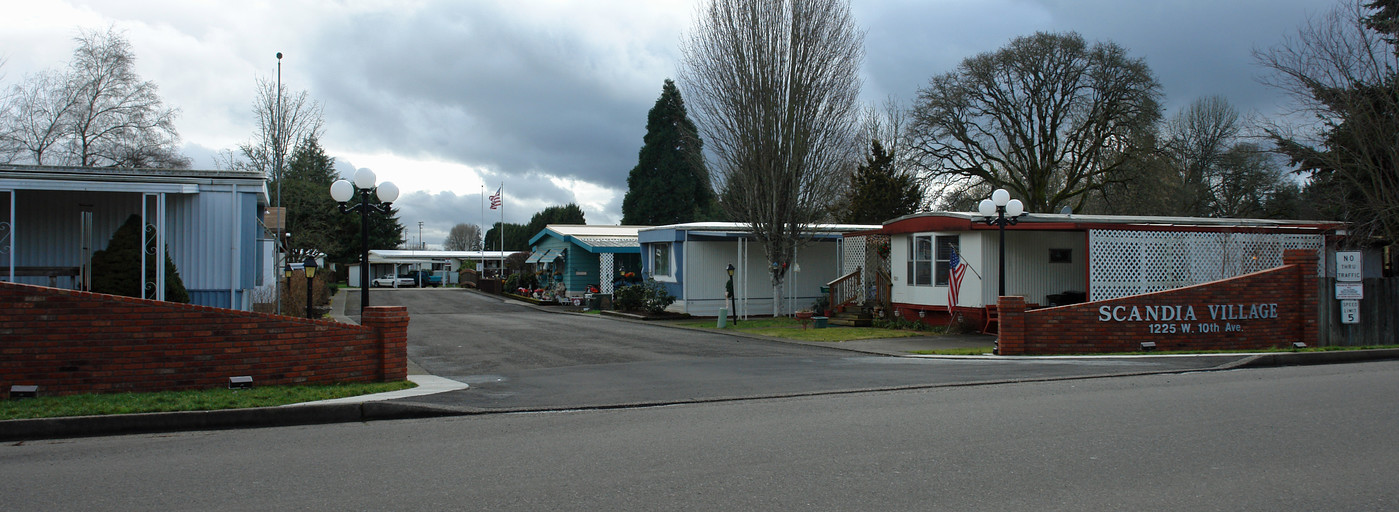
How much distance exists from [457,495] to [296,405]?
4.36 meters

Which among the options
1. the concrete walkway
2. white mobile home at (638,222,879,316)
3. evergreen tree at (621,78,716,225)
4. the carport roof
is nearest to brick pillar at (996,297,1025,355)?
the concrete walkway

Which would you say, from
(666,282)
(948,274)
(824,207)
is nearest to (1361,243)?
(948,274)

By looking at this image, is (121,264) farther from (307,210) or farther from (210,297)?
(307,210)

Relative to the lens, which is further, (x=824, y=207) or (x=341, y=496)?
(x=824, y=207)

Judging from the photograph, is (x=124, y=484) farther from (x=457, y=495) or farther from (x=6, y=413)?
(x=6, y=413)

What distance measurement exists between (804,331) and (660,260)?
10.0 metres

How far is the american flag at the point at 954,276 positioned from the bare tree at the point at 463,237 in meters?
105

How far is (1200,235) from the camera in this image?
19797 mm

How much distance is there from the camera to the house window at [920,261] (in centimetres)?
2194

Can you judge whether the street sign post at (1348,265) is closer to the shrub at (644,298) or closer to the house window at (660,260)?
the shrub at (644,298)

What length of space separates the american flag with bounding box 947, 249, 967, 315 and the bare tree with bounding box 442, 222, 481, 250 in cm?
10484

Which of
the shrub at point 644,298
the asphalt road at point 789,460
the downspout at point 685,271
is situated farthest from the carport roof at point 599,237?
the asphalt road at point 789,460

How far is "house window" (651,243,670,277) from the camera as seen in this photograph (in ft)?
98.4

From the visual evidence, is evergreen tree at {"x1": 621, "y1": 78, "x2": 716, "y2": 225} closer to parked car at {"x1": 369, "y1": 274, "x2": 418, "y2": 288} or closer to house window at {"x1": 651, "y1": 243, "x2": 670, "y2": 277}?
parked car at {"x1": 369, "y1": 274, "x2": 418, "y2": 288}
